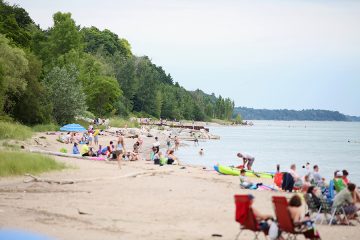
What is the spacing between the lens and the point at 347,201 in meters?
14.6

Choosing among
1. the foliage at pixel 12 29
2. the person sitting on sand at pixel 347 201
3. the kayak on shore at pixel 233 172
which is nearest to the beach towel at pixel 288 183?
the kayak on shore at pixel 233 172

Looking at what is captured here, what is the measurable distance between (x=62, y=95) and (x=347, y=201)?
148 ft

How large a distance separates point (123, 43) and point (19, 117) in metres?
101

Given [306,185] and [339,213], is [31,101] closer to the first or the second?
[306,185]

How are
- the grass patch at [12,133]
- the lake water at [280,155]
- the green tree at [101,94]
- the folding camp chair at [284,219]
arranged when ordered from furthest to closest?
1. the green tree at [101,94]
2. the lake water at [280,155]
3. the grass patch at [12,133]
4. the folding camp chair at [284,219]

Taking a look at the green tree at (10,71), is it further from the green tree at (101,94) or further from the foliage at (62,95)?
the green tree at (101,94)

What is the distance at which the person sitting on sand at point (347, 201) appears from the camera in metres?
14.4

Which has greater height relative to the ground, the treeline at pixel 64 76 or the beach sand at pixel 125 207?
the treeline at pixel 64 76

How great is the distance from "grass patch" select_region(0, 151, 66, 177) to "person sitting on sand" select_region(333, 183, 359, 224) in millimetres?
11069

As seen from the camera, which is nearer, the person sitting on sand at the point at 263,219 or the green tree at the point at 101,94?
the person sitting on sand at the point at 263,219

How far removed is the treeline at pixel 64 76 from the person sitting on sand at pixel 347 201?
30326mm

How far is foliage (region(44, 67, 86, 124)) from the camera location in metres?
56.4

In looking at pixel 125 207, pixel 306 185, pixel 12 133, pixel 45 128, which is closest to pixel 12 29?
pixel 45 128

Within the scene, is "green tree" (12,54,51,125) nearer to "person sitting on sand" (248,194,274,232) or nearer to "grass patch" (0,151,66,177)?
"grass patch" (0,151,66,177)
